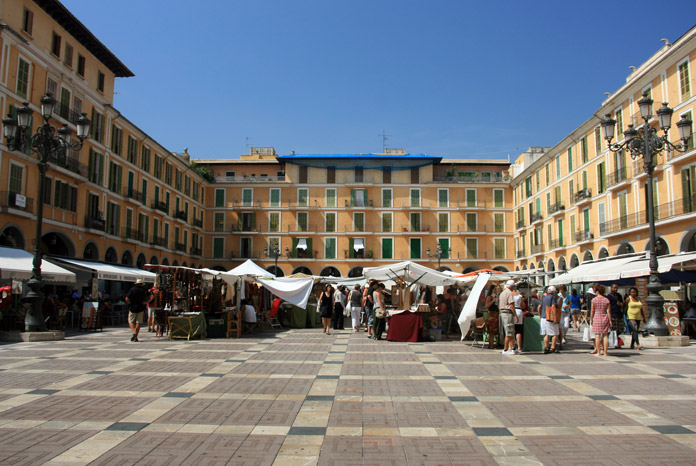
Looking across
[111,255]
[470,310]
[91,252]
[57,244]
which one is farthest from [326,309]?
[111,255]

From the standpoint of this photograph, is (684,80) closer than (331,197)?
Yes

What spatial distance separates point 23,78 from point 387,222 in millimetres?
32193

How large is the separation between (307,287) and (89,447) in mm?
14548

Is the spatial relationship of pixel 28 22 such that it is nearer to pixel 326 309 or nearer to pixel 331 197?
pixel 326 309

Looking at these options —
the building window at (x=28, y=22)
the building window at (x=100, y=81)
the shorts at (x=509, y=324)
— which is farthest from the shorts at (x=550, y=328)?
the building window at (x=100, y=81)

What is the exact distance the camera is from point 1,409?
238 inches

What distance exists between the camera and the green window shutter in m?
48.8

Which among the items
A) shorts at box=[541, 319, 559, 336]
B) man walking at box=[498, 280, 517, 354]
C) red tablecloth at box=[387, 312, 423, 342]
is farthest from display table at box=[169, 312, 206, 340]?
shorts at box=[541, 319, 559, 336]

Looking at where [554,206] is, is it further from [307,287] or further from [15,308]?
[15,308]

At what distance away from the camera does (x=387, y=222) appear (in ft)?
162

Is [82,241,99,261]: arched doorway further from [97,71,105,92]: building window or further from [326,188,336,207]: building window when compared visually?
[326,188,336,207]: building window

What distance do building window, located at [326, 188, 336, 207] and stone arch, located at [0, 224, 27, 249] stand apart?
2928 cm

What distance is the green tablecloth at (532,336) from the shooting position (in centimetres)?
1229

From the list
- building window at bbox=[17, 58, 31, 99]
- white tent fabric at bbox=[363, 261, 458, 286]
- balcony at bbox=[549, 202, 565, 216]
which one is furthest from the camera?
balcony at bbox=[549, 202, 565, 216]
